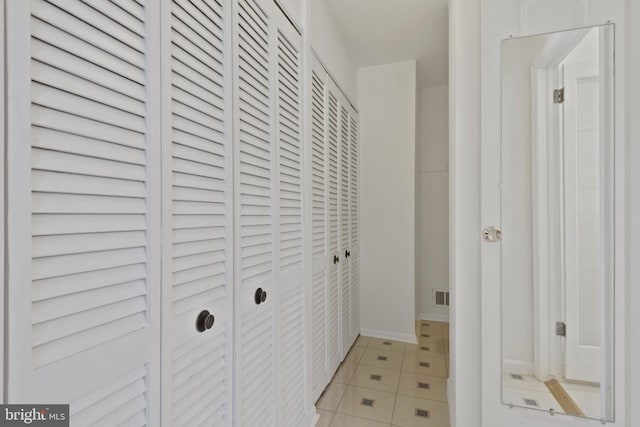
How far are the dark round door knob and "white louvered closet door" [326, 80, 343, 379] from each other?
56.0 inches

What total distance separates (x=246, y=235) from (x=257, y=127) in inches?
18.0

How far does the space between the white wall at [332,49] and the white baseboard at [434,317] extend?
8.62ft

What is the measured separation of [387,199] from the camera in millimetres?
3283

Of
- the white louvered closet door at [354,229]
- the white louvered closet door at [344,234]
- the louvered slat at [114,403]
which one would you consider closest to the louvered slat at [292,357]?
the louvered slat at [114,403]

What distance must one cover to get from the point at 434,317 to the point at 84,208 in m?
3.91

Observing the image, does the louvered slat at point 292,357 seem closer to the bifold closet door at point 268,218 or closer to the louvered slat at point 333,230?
the bifold closet door at point 268,218

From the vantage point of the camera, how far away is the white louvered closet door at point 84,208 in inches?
20.7

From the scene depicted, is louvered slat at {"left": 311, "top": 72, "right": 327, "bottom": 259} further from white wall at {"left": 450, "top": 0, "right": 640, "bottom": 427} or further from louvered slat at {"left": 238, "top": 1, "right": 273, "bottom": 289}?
white wall at {"left": 450, "top": 0, "right": 640, "bottom": 427}

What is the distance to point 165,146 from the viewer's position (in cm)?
83

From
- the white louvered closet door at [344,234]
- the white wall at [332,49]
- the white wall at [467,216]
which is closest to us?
the white wall at [467,216]

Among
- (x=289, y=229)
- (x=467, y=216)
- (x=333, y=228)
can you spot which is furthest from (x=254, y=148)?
(x=333, y=228)

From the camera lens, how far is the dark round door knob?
0.96 meters

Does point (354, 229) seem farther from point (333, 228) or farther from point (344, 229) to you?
point (333, 228)

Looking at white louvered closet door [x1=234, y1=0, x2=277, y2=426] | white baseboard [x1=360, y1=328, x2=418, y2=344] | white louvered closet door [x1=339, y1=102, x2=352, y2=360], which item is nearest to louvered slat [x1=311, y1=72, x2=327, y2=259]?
white louvered closet door [x1=339, y1=102, x2=352, y2=360]
